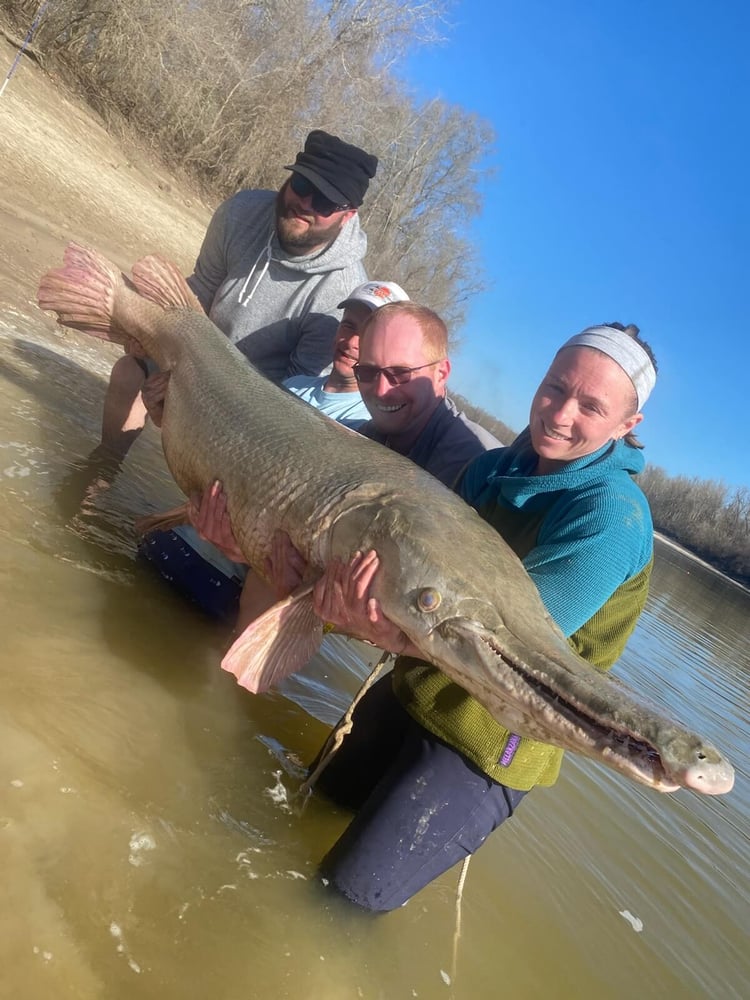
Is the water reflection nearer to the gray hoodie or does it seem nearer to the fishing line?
the fishing line

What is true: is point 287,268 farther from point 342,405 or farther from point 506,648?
point 506,648

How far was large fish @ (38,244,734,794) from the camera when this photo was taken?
1.70m

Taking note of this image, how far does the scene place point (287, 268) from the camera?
4.64 meters

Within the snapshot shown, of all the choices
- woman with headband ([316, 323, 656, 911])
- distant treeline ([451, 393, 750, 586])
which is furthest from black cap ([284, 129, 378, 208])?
distant treeline ([451, 393, 750, 586])

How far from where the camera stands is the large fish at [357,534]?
1.70 meters

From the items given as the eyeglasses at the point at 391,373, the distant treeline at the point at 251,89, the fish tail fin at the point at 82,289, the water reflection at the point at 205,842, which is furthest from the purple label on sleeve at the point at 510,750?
the distant treeline at the point at 251,89

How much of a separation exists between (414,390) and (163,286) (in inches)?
62.8

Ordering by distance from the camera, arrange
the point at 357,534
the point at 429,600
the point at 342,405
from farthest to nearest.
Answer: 1. the point at 342,405
2. the point at 357,534
3. the point at 429,600

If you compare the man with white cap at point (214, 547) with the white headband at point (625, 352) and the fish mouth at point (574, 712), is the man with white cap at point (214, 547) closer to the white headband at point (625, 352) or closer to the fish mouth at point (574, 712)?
the white headband at point (625, 352)

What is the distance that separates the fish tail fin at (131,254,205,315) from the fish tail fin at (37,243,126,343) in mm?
109

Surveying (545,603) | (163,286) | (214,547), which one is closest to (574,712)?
(545,603)

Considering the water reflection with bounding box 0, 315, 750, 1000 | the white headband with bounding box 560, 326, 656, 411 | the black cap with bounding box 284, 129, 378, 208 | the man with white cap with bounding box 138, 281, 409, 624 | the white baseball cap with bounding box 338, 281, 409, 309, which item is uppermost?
→ the black cap with bounding box 284, 129, 378, 208

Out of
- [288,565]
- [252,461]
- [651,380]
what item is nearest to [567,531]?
[651,380]

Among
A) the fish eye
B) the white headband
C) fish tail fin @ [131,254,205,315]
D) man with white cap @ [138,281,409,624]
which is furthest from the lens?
fish tail fin @ [131,254,205,315]
